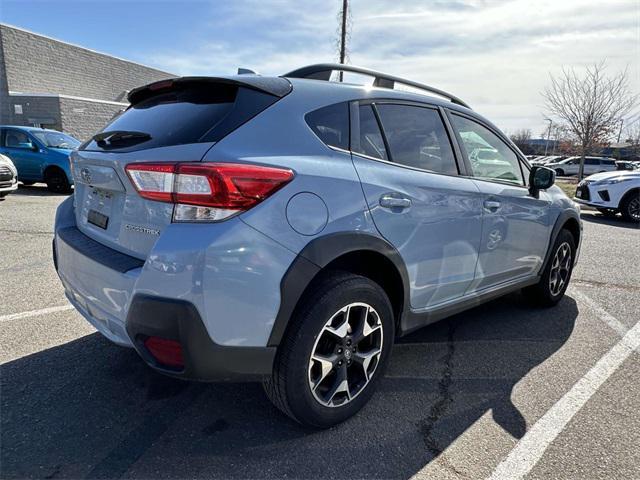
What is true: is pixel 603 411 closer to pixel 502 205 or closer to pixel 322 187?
pixel 502 205

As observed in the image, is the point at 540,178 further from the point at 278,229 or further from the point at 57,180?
the point at 57,180

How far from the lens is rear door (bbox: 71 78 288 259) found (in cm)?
201

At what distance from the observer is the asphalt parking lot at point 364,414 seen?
6.92ft

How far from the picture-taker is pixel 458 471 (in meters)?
2.12

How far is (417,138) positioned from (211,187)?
1491mm

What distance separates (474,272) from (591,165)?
115 ft

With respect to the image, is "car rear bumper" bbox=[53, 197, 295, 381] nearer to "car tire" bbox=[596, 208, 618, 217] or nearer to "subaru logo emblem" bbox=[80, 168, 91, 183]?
"subaru logo emblem" bbox=[80, 168, 91, 183]

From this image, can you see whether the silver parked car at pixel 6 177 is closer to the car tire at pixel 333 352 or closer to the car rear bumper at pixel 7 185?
the car rear bumper at pixel 7 185

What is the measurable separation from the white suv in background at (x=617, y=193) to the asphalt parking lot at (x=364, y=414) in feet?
27.1

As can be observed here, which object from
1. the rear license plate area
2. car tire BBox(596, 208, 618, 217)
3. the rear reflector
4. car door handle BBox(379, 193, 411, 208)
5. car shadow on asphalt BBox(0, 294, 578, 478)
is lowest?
car shadow on asphalt BBox(0, 294, 578, 478)

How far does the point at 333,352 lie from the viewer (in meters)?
2.33

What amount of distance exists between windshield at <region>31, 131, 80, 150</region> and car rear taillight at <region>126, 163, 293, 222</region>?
11459mm

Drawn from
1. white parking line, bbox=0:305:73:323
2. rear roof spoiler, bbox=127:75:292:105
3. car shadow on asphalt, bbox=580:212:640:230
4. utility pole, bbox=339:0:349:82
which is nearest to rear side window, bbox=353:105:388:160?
rear roof spoiler, bbox=127:75:292:105

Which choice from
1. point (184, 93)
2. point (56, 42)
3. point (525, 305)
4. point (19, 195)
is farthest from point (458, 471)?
point (56, 42)
